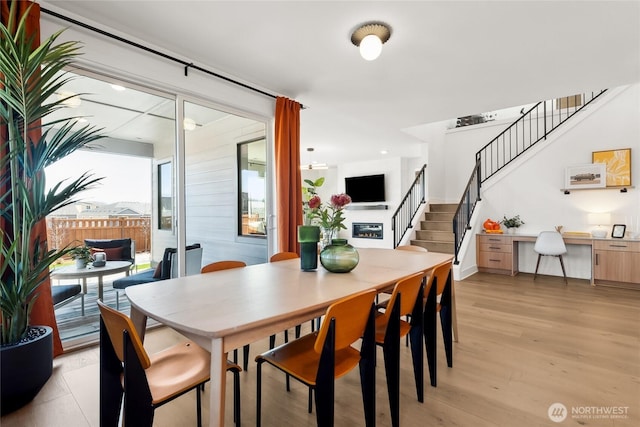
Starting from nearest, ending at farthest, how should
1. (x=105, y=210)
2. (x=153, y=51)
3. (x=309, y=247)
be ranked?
1. (x=309, y=247)
2. (x=153, y=51)
3. (x=105, y=210)

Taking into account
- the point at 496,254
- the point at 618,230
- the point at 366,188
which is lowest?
the point at 496,254

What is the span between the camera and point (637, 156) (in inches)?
181

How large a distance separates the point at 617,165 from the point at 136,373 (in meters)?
6.51

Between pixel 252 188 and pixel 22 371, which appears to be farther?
pixel 252 188

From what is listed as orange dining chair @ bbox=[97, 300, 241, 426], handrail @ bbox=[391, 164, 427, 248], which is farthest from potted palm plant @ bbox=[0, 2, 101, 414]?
handrail @ bbox=[391, 164, 427, 248]

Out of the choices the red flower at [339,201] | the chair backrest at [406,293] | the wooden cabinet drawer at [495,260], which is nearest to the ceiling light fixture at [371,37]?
the red flower at [339,201]

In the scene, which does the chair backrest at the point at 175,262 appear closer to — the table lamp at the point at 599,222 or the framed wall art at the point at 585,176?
the table lamp at the point at 599,222

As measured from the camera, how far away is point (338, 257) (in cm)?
192

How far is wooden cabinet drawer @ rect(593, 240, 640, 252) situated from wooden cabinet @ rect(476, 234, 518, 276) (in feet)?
3.60

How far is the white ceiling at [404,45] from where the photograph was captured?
7.36ft

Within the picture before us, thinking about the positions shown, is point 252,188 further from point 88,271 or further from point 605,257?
point 605,257

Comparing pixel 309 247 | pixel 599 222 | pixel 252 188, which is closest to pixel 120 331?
pixel 309 247

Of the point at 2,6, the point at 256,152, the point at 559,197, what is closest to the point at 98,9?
the point at 2,6

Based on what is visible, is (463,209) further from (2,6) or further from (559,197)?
(2,6)
